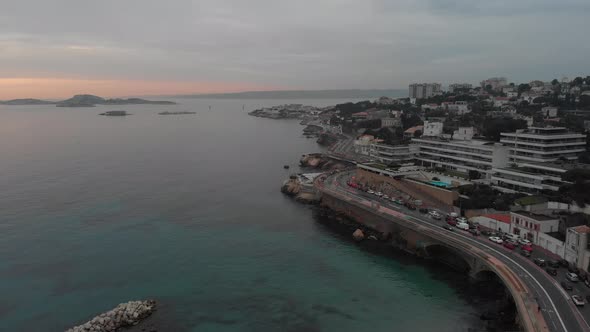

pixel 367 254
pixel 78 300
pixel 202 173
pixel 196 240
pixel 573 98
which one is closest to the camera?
pixel 78 300

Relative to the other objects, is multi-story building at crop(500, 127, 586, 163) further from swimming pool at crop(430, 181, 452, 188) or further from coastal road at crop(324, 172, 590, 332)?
coastal road at crop(324, 172, 590, 332)

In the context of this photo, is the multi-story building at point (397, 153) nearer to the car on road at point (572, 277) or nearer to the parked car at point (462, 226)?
the parked car at point (462, 226)

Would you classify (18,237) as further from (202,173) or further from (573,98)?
(573,98)

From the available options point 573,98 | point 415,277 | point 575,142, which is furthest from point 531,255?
point 573,98

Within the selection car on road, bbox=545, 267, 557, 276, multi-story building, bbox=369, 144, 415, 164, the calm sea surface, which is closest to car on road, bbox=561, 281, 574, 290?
car on road, bbox=545, 267, 557, 276

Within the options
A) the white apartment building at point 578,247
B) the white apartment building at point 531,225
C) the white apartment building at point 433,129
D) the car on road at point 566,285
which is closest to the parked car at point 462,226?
the white apartment building at point 531,225

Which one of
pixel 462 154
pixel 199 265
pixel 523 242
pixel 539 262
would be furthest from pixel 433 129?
pixel 199 265

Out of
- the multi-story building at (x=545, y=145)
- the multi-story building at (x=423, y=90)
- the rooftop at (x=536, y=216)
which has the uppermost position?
the multi-story building at (x=423, y=90)
